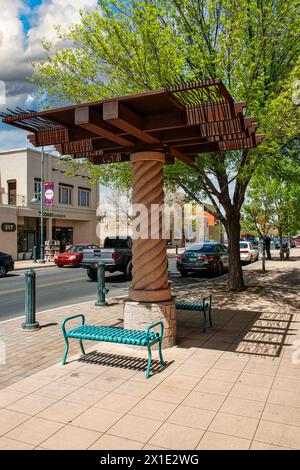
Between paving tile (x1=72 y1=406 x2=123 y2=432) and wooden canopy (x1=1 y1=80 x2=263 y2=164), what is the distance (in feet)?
11.6

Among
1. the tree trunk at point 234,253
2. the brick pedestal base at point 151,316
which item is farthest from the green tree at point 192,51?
the brick pedestal base at point 151,316

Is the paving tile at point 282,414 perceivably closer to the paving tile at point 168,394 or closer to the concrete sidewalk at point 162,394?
the concrete sidewalk at point 162,394

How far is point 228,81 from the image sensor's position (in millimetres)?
10633

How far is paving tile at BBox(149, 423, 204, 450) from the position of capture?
3.60 m

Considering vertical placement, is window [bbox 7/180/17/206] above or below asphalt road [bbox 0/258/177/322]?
above

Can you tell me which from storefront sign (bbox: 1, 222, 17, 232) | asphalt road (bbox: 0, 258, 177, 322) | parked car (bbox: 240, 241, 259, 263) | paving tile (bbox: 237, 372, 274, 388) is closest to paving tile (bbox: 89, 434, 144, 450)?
paving tile (bbox: 237, 372, 274, 388)

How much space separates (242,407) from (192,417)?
636 millimetres

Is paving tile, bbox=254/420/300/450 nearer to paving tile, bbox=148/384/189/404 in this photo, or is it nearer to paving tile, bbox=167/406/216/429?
paving tile, bbox=167/406/216/429

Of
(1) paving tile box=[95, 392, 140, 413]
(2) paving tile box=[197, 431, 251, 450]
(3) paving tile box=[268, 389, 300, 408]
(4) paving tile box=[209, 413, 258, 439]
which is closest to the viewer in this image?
(2) paving tile box=[197, 431, 251, 450]

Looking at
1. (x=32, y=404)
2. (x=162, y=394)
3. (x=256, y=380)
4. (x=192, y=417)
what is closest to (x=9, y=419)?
(x=32, y=404)

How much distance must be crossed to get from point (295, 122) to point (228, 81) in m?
2.52

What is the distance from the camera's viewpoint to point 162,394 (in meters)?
4.80

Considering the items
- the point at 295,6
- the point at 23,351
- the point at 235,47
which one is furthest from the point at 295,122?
the point at 23,351

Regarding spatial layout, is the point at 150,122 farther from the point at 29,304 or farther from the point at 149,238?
the point at 29,304
